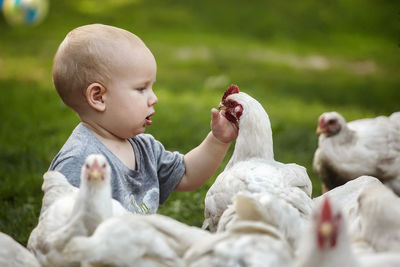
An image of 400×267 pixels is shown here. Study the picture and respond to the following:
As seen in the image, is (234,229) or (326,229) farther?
(234,229)

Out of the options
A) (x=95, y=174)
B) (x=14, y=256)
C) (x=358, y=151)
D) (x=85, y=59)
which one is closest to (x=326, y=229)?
(x=95, y=174)

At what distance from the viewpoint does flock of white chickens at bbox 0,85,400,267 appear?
215cm

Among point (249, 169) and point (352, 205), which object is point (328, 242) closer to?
point (352, 205)

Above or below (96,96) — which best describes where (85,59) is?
above

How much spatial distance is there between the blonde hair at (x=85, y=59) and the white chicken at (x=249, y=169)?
2.68ft

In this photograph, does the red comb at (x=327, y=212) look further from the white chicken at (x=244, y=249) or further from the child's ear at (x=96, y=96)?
the child's ear at (x=96, y=96)

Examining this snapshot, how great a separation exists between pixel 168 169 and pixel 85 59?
3.07 feet

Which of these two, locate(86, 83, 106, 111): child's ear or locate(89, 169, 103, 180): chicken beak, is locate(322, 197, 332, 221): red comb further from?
locate(86, 83, 106, 111): child's ear

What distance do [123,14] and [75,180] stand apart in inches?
523

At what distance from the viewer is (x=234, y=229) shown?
7.61 ft

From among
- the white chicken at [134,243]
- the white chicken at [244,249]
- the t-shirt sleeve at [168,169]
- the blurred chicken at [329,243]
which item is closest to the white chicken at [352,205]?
the blurred chicken at [329,243]

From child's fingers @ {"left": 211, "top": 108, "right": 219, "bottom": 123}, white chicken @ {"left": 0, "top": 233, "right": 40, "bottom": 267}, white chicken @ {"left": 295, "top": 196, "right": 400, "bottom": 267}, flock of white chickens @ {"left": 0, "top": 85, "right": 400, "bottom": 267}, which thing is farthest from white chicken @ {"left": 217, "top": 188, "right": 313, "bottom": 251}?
white chicken @ {"left": 0, "top": 233, "right": 40, "bottom": 267}

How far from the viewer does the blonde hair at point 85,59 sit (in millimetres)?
3281

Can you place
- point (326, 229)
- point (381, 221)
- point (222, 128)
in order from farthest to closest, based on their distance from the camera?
point (222, 128), point (381, 221), point (326, 229)
